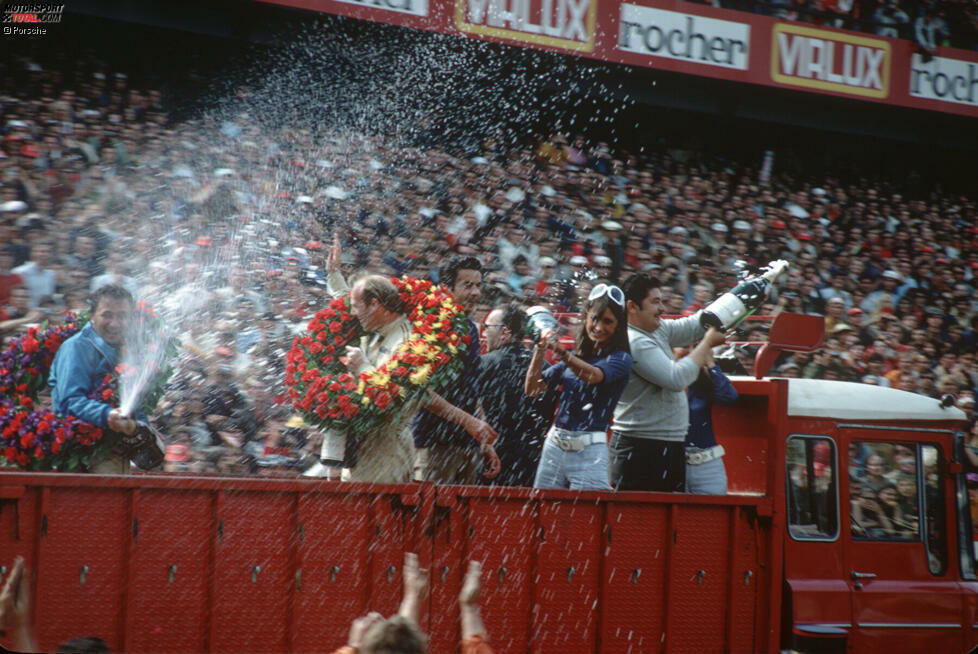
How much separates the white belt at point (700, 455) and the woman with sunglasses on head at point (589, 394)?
67cm

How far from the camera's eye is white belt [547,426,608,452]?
5.86 m

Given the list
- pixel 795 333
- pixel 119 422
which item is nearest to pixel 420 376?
pixel 119 422

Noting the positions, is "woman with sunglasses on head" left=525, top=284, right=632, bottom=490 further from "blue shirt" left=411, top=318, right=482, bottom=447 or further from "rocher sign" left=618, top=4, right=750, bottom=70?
"rocher sign" left=618, top=4, right=750, bottom=70

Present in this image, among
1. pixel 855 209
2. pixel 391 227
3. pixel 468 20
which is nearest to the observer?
pixel 391 227

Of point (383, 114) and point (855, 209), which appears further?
point (855, 209)

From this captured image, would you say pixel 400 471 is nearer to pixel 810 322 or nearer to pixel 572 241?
pixel 810 322

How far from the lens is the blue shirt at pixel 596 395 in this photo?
5848mm

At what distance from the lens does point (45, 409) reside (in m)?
5.41

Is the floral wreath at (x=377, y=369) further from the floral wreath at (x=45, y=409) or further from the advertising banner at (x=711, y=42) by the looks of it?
the advertising banner at (x=711, y=42)

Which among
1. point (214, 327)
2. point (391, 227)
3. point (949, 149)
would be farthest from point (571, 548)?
point (949, 149)

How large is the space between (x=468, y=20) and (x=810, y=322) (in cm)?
900

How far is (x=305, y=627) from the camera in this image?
4914 millimetres

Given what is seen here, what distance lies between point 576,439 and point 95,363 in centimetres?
244

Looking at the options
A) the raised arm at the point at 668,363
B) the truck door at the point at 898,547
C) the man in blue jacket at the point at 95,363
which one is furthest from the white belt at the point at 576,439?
the man in blue jacket at the point at 95,363
